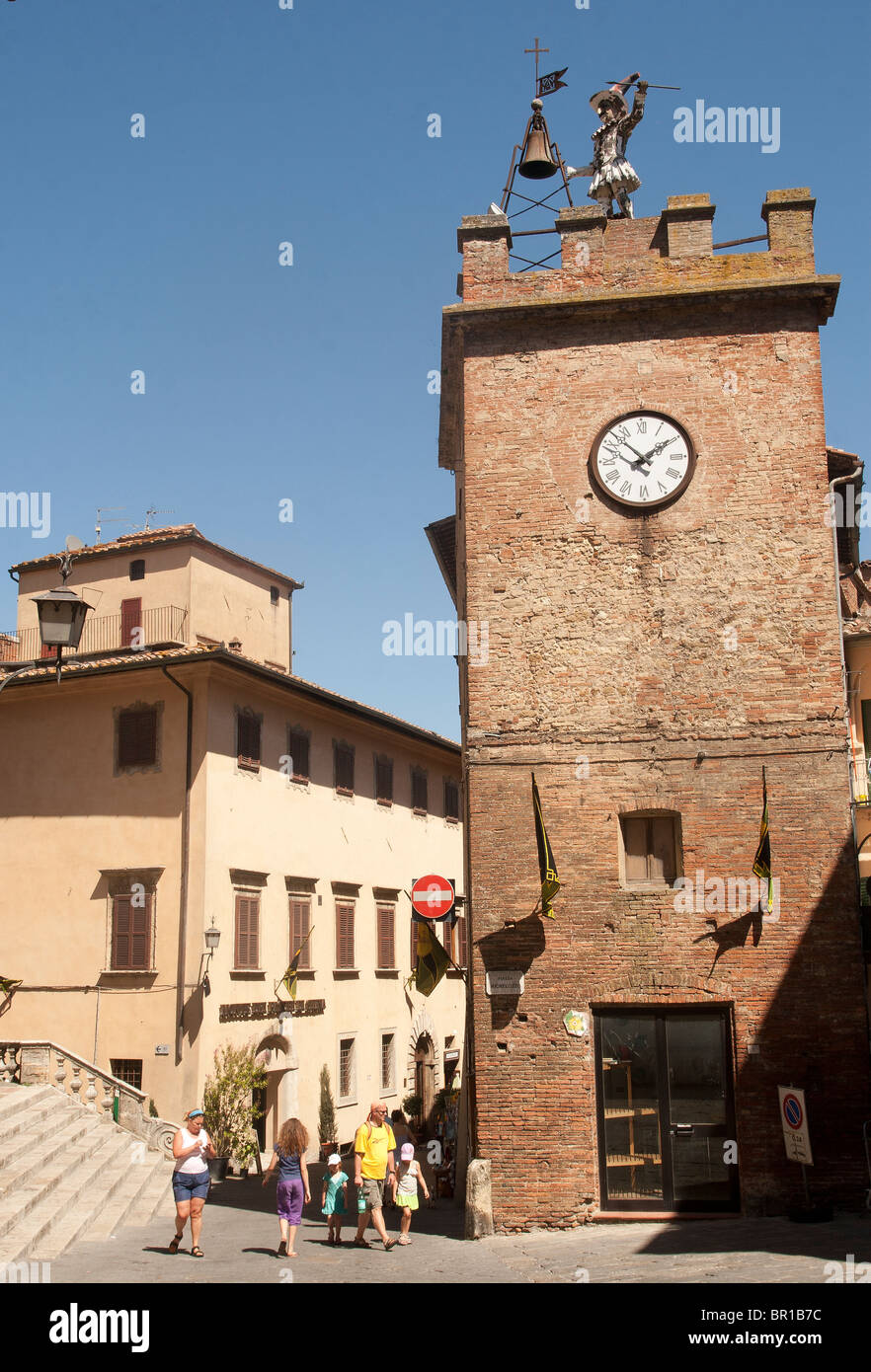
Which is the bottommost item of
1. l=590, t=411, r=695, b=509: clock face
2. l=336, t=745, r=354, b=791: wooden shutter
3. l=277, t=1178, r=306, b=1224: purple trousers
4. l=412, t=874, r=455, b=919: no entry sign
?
l=277, t=1178, r=306, b=1224: purple trousers

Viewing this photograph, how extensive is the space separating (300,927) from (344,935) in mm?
2151

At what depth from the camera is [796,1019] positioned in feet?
43.8

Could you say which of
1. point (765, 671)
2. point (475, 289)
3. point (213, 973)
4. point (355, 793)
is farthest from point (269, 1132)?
point (475, 289)

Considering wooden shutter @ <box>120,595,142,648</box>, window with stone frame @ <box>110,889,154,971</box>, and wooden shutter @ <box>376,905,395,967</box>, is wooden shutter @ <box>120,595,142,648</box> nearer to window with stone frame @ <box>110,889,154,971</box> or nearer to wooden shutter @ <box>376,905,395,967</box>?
wooden shutter @ <box>376,905,395,967</box>

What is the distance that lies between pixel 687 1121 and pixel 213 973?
37.9ft

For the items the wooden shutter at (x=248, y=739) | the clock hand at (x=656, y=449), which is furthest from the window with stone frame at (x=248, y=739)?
the clock hand at (x=656, y=449)

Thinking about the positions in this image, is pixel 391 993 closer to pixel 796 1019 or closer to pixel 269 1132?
pixel 269 1132

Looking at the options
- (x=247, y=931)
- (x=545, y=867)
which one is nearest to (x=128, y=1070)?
(x=247, y=931)

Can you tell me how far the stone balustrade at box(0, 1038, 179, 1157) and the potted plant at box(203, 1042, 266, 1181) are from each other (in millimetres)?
1230

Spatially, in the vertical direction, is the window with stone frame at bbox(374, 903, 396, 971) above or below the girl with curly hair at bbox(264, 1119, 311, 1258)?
above

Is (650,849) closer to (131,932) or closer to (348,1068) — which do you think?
(131,932)

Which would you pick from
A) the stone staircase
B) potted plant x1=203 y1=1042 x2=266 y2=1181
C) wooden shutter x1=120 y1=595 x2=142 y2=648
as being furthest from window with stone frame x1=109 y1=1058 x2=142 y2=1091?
wooden shutter x1=120 y1=595 x2=142 y2=648

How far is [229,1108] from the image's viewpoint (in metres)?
21.9

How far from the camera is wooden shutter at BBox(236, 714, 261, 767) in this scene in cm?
2467
